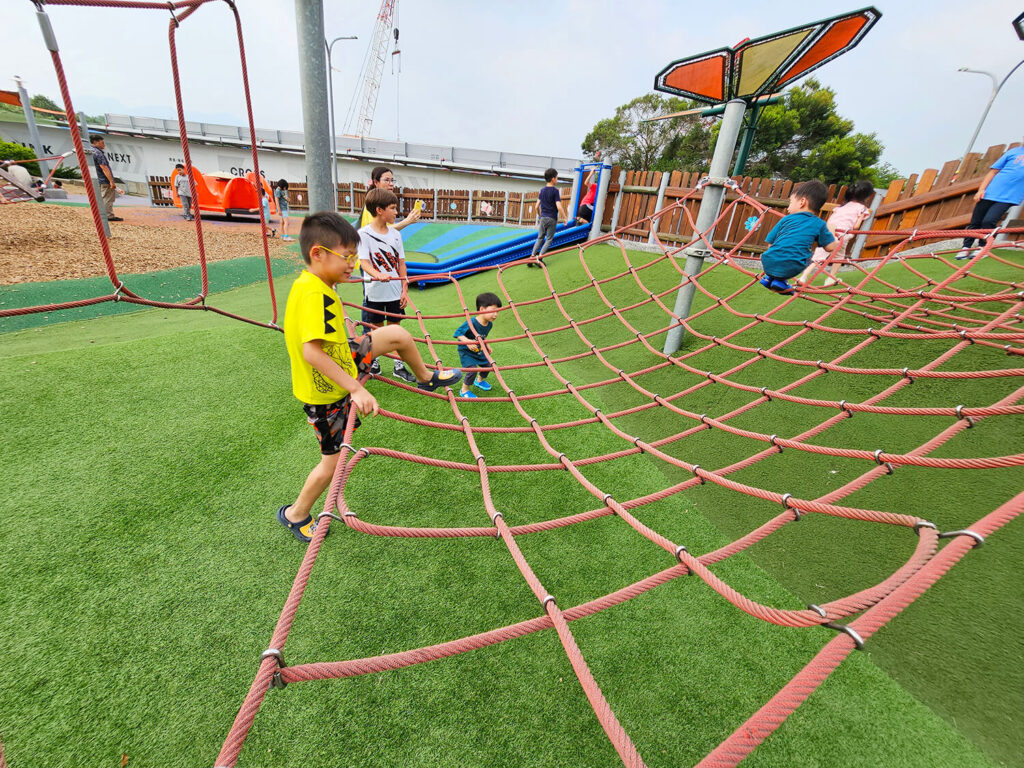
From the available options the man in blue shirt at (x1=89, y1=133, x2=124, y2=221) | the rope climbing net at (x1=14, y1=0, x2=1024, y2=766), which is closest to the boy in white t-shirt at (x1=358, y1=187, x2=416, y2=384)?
the rope climbing net at (x1=14, y1=0, x2=1024, y2=766)

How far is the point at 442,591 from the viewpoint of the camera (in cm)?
150

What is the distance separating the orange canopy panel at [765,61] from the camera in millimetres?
2803

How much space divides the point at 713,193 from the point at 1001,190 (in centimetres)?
247

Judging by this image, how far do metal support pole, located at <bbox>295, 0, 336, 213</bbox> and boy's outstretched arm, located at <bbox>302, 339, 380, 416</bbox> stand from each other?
1.60m

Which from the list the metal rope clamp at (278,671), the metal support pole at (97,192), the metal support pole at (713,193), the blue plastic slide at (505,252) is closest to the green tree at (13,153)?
the metal support pole at (97,192)

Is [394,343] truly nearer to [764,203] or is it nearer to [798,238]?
[798,238]

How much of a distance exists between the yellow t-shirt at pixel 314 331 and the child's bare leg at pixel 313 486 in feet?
0.71

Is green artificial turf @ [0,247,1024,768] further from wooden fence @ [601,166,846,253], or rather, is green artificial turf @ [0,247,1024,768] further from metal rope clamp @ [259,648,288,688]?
wooden fence @ [601,166,846,253]

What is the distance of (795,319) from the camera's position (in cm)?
321

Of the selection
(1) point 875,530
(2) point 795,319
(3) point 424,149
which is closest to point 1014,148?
(2) point 795,319

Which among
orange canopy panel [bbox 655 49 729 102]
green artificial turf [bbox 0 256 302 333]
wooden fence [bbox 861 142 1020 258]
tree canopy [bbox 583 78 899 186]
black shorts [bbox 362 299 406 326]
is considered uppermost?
tree canopy [bbox 583 78 899 186]

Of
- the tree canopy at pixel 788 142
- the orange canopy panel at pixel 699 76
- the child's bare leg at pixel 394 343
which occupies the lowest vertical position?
the child's bare leg at pixel 394 343

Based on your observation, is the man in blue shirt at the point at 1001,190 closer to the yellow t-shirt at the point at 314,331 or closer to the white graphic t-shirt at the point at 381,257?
the white graphic t-shirt at the point at 381,257

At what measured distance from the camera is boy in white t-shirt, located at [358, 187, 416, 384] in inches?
101
